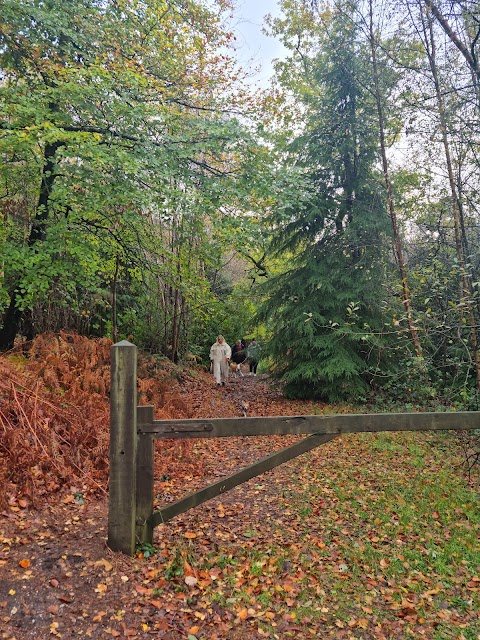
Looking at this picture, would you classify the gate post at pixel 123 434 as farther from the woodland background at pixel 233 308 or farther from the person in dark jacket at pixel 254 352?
the person in dark jacket at pixel 254 352

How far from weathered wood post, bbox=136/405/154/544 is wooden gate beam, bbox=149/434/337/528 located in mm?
81

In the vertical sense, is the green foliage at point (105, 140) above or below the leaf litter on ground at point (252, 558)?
above

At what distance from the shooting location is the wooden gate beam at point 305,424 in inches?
133

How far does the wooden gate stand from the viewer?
10.8 ft

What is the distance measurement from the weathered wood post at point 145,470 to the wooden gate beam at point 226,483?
0.08 metres

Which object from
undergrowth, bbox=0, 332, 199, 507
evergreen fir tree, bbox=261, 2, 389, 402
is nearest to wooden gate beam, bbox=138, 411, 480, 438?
undergrowth, bbox=0, 332, 199, 507

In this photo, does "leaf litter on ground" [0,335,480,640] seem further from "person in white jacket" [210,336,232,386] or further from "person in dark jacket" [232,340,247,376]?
"person in dark jacket" [232,340,247,376]

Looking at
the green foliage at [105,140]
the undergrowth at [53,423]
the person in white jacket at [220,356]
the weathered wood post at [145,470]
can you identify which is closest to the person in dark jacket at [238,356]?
the person in white jacket at [220,356]

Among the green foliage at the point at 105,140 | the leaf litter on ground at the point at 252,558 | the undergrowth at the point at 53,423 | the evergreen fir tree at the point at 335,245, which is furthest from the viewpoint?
the evergreen fir tree at the point at 335,245

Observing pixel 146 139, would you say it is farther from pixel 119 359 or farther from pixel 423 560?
pixel 423 560

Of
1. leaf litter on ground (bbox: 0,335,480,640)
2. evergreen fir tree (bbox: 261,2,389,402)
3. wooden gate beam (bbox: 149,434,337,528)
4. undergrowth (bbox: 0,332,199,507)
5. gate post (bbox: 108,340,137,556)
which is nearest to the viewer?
leaf litter on ground (bbox: 0,335,480,640)

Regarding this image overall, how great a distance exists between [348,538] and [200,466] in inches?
96.8

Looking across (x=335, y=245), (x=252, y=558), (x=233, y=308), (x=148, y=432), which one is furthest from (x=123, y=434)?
(x=233, y=308)

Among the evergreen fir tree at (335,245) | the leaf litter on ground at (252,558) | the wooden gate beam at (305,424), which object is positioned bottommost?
the leaf litter on ground at (252,558)
